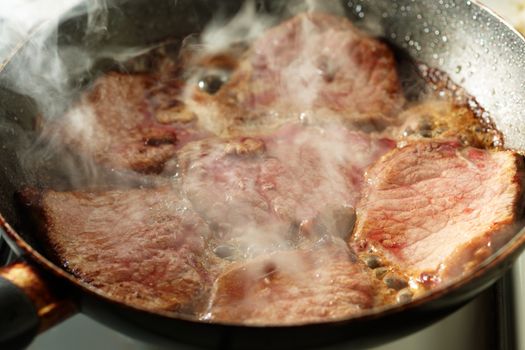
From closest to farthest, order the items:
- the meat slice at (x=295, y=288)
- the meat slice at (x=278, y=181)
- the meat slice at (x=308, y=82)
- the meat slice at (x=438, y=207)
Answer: the meat slice at (x=295, y=288), the meat slice at (x=438, y=207), the meat slice at (x=278, y=181), the meat slice at (x=308, y=82)

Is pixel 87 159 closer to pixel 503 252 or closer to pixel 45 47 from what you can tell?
pixel 45 47

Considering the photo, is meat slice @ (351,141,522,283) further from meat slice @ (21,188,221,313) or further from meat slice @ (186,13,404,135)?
meat slice @ (21,188,221,313)

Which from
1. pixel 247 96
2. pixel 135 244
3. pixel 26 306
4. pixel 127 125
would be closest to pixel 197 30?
pixel 247 96

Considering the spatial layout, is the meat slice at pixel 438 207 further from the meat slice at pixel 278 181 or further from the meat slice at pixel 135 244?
the meat slice at pixel 135 244

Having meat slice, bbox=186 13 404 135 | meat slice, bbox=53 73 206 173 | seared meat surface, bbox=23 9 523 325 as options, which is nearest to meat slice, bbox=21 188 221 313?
seared meat surface, bbox=23 9 523 325

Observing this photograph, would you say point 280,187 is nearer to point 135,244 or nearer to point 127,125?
point 135,244

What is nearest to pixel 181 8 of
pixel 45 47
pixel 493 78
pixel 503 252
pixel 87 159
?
pixel 45 47

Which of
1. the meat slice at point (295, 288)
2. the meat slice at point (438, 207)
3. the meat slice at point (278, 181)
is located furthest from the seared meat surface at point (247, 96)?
the meat slice at point (295, 288)

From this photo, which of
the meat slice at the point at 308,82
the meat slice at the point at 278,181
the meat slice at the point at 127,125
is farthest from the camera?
the meat slice at the point at 308,82
